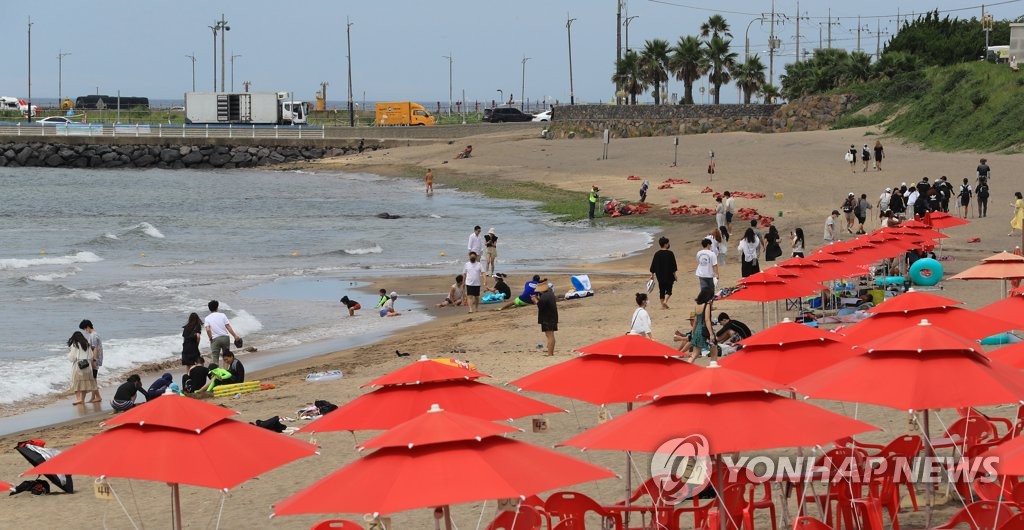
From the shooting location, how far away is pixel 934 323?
1105 cm

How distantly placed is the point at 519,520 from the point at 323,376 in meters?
10.5

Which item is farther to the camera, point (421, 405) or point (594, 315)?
point (594, 315)

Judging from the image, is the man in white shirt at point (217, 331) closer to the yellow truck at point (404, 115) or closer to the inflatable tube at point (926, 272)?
the inflatable tube at point (926, 272)

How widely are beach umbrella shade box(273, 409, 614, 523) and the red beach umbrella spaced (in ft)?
3.69

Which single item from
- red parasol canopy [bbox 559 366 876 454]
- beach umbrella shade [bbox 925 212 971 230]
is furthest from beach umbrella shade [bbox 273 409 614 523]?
beach umbrella shade [bbox 925 212 971 230]

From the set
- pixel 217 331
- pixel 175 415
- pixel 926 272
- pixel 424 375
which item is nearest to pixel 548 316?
pixel 217 331

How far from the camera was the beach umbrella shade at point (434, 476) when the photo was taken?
6.56 metres

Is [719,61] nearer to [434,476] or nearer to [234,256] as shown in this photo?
[234,256]

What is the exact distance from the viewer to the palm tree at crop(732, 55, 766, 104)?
87.4 meters

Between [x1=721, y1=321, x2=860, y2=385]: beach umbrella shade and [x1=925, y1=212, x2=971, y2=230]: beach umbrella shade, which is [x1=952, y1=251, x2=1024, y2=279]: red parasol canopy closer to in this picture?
→ [x1=721, y1=321, x2=860, y2=385]: beach umbrella shade

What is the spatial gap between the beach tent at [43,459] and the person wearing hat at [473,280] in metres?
12.3

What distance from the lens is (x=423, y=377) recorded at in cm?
972

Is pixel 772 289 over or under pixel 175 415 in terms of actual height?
over

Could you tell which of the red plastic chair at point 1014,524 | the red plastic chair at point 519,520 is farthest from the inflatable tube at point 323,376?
the red plastic chair at point 1014,524
